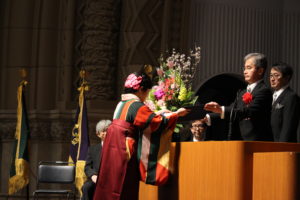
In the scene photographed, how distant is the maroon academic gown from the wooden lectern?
0.42 m

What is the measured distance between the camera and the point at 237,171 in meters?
3.74

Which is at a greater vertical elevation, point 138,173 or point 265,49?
point 265,49

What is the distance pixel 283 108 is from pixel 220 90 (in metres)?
4.16

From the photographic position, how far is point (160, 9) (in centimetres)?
862

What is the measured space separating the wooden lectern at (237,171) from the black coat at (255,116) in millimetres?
473

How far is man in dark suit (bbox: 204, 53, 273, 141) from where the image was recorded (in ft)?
15.1

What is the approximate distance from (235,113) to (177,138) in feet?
4.51

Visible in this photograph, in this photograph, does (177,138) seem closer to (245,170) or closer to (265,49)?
(245,170)

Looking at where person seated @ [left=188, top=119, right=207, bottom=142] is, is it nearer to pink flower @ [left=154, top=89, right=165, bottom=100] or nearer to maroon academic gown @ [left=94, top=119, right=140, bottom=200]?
pink flower @ [left=154, top=89, right=165, bottom=100]

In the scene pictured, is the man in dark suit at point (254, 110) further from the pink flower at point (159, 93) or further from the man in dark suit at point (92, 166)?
the man in dark suit at point (92, 166)

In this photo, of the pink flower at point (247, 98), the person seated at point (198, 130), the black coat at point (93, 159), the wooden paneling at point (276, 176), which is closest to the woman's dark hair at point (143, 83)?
the pink flower at point (247, 98)

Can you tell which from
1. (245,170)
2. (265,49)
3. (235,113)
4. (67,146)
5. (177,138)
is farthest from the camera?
(265,49)

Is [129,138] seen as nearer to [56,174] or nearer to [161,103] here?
[161,103]

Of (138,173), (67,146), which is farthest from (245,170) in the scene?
(67,146)
